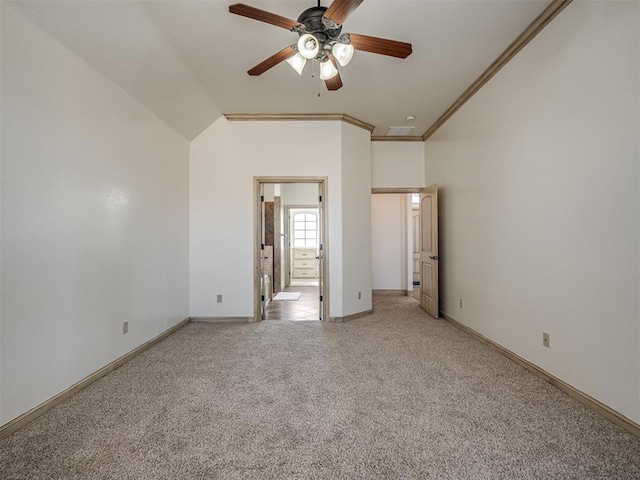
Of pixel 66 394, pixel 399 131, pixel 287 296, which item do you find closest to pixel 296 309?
pixel 287 296

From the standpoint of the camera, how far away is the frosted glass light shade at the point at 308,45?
6.70 ft

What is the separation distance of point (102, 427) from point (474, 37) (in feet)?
13.0

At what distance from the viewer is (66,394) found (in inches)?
83.9

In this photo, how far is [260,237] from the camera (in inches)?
166

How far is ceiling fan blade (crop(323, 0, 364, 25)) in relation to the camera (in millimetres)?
1666

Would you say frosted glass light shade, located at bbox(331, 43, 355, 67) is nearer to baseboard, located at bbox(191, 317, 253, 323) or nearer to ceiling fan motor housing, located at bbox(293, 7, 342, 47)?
ceiling fan motor housing, located at bbox(293, 7, 342, 47)

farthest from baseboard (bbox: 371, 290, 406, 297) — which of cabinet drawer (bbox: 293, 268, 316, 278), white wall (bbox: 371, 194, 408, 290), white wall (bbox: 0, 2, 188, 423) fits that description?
white wall (bbox: 0, 2, 188, 423)

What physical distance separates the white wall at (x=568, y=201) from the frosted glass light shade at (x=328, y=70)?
5.34 feet

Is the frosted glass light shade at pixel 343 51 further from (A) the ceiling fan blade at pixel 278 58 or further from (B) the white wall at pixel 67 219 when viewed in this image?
(B) the white wall at pixel 67 219

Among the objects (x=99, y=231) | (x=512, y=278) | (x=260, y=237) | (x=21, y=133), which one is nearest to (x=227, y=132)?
(x=260, y=237)

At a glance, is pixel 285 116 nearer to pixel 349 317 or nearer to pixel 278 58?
pixel 278 58

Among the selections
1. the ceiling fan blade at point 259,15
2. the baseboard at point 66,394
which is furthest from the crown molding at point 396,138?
the baseboard at point 66,394

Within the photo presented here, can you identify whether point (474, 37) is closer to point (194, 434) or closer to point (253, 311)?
point (194, 434)

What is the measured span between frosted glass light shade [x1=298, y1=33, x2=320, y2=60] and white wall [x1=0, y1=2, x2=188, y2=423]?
170 centimetres
